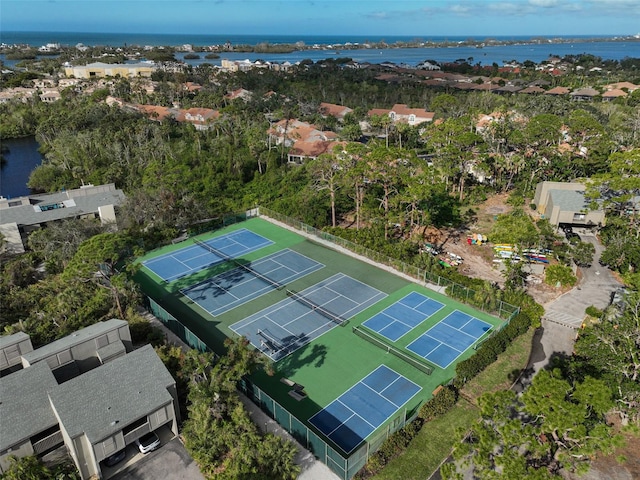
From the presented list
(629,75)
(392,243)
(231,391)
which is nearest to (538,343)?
(392,243)

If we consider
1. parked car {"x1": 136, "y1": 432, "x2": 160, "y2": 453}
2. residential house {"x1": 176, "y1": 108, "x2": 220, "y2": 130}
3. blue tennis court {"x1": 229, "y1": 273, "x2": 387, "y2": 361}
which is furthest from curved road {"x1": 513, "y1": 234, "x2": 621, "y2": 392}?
residential house {"x1": 176, "y1": 108, "x2": 220, "y2": 130}

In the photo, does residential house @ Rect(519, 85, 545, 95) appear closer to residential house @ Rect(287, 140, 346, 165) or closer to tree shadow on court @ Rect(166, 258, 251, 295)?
residential house @ Rect(287, 140, 346, 165)

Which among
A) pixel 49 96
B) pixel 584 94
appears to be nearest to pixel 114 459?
pixel 49 96

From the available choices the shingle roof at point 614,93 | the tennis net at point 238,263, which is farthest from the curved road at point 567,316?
the shingle roof at point 614,93

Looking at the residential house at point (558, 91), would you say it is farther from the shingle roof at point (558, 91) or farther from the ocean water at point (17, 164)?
the ocean water at point (17, 164)

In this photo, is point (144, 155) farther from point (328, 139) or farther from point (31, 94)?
point (31, 94)

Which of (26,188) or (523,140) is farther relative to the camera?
(26,188)

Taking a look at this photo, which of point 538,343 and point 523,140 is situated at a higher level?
point 523,140
